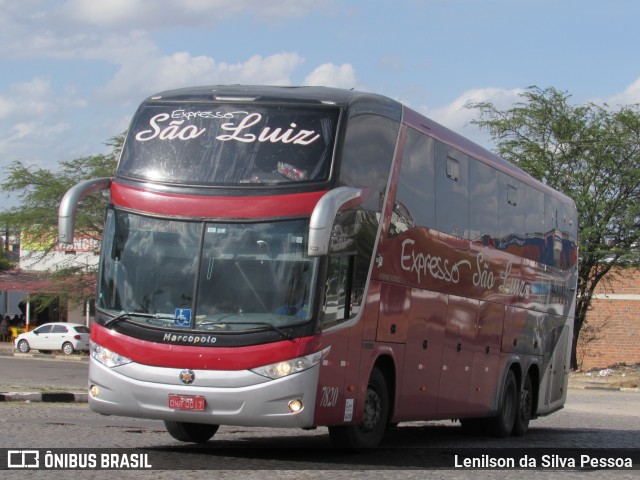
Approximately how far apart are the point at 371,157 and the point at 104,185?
289 cm

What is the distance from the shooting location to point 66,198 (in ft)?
35.9

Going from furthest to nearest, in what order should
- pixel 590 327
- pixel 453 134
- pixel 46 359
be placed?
pixel 590 327
pixel 46 359
pixel 453 134

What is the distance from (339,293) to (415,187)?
8.37 feet

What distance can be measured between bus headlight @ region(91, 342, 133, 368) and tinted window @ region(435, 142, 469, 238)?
483 cm

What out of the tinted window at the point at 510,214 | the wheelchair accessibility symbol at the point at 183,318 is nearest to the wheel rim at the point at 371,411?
the wheelchair accessibility symbol at the point at 183,318

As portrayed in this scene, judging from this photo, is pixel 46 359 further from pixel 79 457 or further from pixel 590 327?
pixel 79 457

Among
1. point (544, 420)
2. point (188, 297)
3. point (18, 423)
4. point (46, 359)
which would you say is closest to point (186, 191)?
point (188, 297)

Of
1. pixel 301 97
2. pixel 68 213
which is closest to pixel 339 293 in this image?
pixel 301 97

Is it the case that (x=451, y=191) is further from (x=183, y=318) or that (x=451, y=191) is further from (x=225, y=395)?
(x=225, y=395)

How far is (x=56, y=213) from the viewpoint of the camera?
144 feet

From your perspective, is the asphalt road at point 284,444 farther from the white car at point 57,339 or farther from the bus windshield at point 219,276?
the white car at point 57,339

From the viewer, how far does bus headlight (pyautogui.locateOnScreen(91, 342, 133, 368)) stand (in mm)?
10918

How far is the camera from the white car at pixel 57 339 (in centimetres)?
4419

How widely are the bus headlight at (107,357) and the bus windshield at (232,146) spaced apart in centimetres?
180
